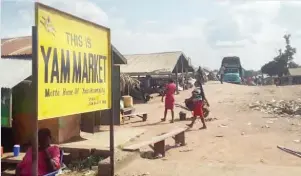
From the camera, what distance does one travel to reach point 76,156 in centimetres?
781

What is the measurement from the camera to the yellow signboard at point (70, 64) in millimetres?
3500

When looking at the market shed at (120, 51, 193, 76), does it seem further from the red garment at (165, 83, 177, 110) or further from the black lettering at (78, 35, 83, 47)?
the black lettering at (78, 35, 83, 47)

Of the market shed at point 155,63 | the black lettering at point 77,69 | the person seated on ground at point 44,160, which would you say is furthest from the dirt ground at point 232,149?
the market shed at point 155,63

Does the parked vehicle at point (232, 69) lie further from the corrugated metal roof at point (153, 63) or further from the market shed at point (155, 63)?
the corrugated metal roof at point (153, 63)

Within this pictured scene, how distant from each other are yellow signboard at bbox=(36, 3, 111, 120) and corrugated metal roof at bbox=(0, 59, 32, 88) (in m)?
3.58

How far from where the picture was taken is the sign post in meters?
3.45

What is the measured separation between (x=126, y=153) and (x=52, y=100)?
128 inches

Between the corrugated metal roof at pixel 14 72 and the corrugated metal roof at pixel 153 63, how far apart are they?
52.2 feet

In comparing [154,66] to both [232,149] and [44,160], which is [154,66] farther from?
[44,160]

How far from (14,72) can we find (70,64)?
466cm

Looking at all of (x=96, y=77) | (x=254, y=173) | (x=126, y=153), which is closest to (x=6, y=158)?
(x=126, y=153)

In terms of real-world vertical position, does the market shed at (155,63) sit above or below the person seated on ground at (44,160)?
above

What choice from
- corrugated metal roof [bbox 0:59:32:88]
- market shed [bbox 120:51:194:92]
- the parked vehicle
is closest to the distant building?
the parked vehicle

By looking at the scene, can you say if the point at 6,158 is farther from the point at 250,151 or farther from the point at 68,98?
the point at 250,151
